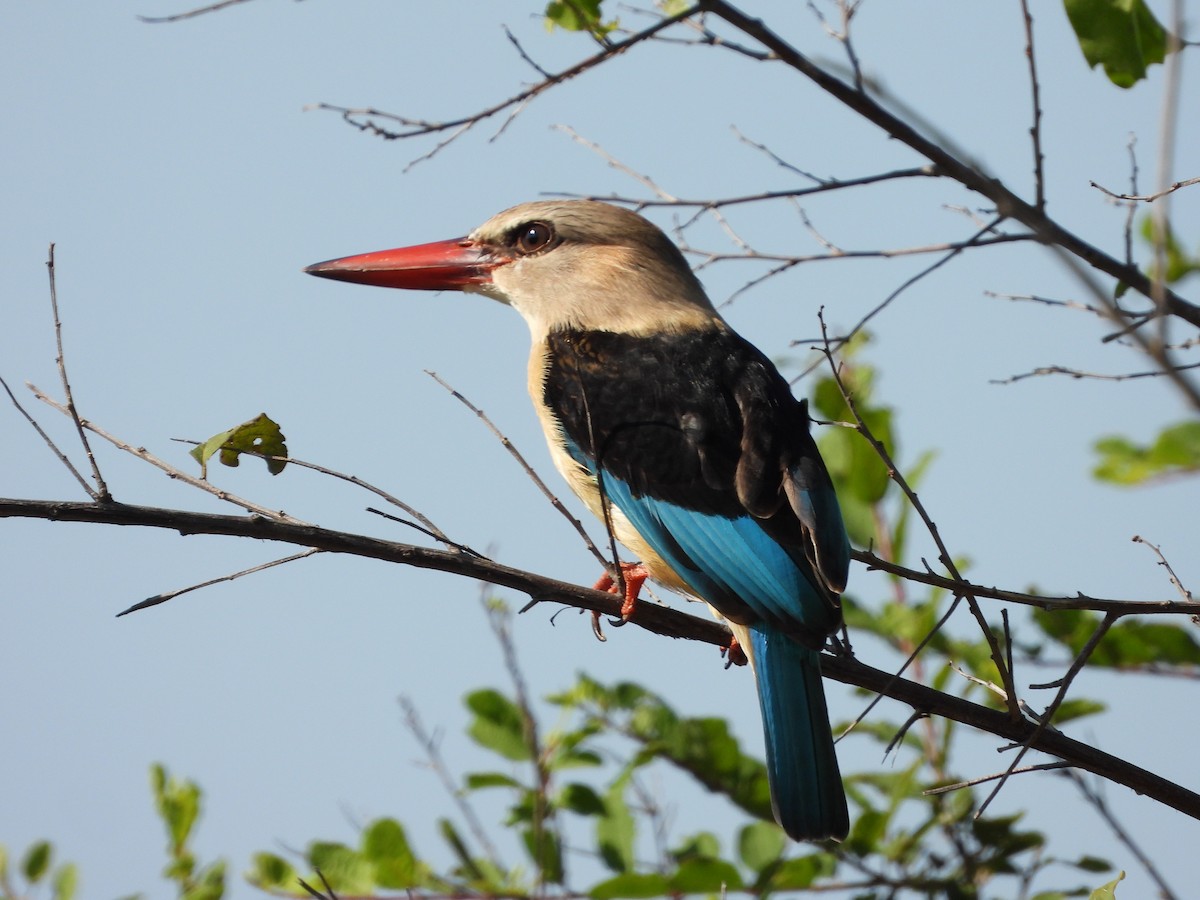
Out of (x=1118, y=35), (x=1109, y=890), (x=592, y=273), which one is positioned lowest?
(x=1109, y=890)

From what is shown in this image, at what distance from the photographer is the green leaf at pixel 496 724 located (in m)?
3.71

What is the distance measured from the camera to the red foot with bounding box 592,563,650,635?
2602 millimetres

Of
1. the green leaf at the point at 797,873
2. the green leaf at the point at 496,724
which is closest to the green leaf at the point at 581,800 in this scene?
the green leaf at the point at 496,724

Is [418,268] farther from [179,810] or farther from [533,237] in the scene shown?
[179,810]

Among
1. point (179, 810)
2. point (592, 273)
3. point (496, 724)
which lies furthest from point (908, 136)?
point (179, 810)

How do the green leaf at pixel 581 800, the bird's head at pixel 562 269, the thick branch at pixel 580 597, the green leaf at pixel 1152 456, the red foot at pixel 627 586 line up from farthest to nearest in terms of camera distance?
the bird's head at pixel 562 269, the green leaf at pixel 581 800, the green leaf at pixel 1152 456, the red foot at pixel 627 586, the thick branch at pixel 580 597

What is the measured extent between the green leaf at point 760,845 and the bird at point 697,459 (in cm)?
76

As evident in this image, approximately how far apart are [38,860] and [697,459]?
2.49m

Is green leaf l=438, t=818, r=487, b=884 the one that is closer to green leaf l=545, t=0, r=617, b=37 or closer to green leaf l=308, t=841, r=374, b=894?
green leaf l=308, t=841, r=374, b=894

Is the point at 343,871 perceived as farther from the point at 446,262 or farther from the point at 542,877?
the point at 446,262

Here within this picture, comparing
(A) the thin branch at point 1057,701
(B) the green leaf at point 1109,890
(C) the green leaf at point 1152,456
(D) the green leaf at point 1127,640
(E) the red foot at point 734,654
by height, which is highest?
(C) the green leaf at point 1152,456

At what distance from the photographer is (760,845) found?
342cm

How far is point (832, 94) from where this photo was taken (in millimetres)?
2242

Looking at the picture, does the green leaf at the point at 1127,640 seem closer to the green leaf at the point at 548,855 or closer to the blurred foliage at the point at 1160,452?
the blurred foliage at the point at 1160,452
